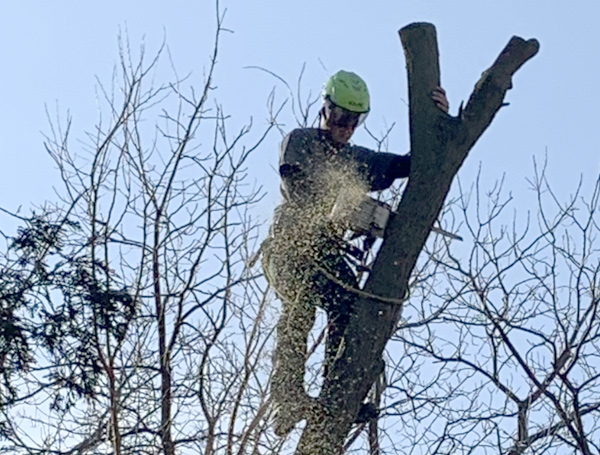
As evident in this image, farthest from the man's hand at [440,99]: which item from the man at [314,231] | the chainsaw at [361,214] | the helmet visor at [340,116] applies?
the helmet visor at [340,116]

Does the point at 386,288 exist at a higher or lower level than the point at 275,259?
lower

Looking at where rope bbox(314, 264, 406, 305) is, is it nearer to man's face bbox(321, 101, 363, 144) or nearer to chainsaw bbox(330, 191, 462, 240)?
chainsaw bbox(330, 191, 462, 240)

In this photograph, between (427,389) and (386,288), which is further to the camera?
(427,389)

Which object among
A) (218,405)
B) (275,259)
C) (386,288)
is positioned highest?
(275,259)

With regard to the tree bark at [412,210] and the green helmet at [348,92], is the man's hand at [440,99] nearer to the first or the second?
the tree bark at [412,210]

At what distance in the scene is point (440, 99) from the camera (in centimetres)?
586

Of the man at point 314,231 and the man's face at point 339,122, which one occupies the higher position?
the man's face at point 339,122

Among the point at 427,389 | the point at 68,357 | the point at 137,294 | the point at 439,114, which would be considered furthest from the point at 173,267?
the point at 427,389

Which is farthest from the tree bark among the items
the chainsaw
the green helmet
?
the green helmet

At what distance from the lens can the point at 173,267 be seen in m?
5.94

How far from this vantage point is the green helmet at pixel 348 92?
6.41 metres

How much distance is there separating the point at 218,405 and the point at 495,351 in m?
2.22

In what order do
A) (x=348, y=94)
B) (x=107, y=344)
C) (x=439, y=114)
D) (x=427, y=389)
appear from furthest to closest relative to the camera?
(x=427, y=389) → (x=348, y=94) → (x=439, y=114) → (x=107, y=344)

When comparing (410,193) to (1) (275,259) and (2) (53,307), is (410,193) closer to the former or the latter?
(1) (275,259)
